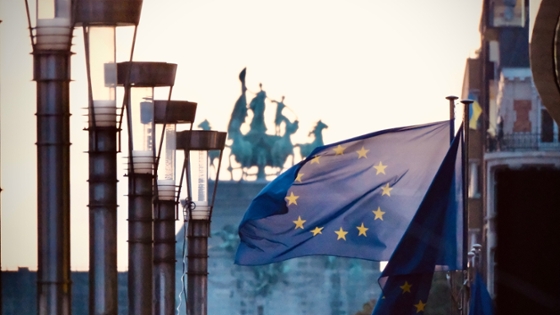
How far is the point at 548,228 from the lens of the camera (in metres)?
20.5

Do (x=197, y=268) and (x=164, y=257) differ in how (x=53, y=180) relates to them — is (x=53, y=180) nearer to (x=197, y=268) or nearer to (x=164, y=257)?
(x=164, y=257)

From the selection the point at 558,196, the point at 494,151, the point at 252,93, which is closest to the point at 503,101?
the point at 494,151

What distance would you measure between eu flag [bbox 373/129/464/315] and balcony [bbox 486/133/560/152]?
26.6 m

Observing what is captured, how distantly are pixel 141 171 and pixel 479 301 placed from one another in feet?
16.1

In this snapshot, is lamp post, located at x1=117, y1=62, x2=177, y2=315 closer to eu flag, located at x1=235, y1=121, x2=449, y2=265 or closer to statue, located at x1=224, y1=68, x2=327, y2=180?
eu flag, located at x1=235, y1=121, x2=449, y2=265

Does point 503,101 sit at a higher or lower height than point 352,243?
higher

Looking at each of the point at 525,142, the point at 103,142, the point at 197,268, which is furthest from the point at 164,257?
the point at 525,142

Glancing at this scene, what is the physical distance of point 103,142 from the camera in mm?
18656

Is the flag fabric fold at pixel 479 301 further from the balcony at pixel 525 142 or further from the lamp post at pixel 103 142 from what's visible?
the balcony at pixel 525 142

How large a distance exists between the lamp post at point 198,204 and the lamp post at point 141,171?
376 cm

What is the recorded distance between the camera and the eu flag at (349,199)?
21172mm

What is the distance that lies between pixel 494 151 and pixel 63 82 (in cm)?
3604

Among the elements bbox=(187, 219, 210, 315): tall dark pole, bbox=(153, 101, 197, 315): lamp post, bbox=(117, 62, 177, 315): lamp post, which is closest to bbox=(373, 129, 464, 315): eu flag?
bbox=(117, 62, 177, 315): lamp post

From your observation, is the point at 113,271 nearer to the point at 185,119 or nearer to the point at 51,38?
the point at 51,38
